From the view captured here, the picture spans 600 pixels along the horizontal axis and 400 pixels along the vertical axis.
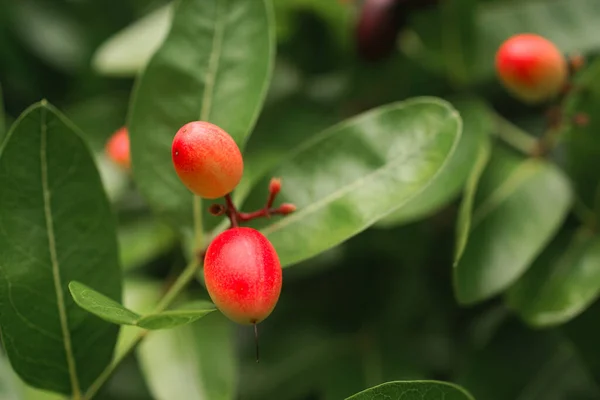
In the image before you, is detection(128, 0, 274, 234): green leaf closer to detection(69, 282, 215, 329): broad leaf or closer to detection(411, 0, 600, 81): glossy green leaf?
detection(69, 282, 215, 329): broad leaf

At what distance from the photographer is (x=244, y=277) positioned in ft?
1.32

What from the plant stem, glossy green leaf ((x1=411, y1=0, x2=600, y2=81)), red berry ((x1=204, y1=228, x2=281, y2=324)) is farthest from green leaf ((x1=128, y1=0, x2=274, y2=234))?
glossy green leaf ((x1=411, y1=0, x2=600, y2=81))

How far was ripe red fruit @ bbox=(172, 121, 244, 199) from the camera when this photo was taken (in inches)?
16.8

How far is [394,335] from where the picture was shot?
787 millimetres

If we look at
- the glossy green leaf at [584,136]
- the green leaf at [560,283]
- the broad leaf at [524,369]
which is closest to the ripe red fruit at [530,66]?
the glossy green leaf at [584,136]

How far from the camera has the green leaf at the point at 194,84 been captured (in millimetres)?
550

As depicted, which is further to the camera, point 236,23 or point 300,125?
point 300,125

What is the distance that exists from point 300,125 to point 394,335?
0.24 meters

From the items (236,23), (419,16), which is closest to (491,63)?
(419,16)

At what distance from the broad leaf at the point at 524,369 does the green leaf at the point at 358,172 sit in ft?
0.86

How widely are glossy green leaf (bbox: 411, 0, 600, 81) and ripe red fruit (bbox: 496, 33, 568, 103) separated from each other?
0.52ft

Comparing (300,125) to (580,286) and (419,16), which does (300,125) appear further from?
(580,286)

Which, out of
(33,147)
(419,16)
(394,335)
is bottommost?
(394,335)

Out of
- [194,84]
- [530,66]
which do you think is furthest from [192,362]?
[530,66]
